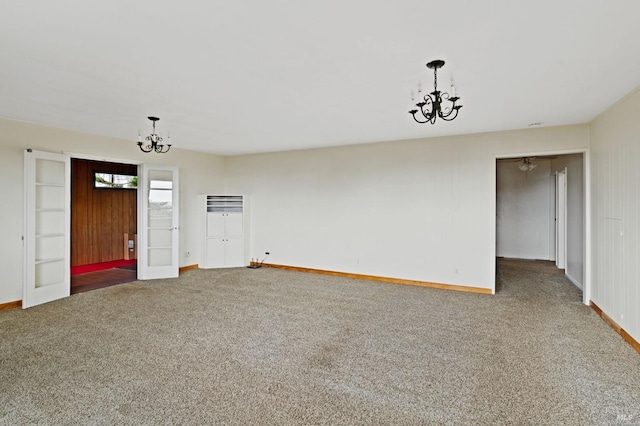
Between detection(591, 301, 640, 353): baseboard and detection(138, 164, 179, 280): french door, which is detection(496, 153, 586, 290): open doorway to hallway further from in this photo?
detection(138, 164, 179, 280): french door

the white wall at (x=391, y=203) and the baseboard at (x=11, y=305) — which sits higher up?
the white wall at (x=391, y=203)

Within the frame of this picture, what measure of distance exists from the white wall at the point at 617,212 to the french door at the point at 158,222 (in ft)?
21.4

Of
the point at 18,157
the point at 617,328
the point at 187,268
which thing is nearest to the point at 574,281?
the point at 617,328

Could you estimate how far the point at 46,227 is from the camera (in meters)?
4.77

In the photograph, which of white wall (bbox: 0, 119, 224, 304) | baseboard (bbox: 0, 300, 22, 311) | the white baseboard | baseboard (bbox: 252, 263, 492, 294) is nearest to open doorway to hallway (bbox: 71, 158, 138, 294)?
baseboard (bbox: 0, 300, 22, 311)

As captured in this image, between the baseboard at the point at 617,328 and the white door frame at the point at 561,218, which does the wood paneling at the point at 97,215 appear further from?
the white door frame at the point at 561,218

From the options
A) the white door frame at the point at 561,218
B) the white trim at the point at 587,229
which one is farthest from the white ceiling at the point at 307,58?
the white door frame at the point at 561,218

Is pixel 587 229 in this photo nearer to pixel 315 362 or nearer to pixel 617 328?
pixel 617 328

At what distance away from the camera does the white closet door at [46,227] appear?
4.43 metres

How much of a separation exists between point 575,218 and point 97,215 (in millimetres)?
9552

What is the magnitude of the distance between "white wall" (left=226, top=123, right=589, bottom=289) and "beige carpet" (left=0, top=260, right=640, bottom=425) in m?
0.92

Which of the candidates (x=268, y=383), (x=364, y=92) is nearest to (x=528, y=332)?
(x=268, y=383)

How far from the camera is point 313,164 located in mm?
6691

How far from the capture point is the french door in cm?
603
